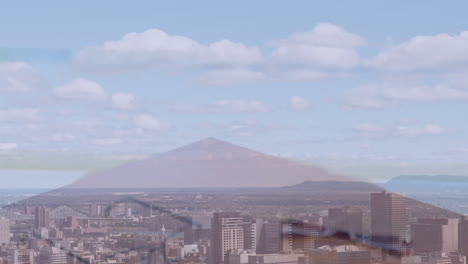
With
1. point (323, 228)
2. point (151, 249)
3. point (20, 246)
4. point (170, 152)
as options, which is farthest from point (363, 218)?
point (20, 246)

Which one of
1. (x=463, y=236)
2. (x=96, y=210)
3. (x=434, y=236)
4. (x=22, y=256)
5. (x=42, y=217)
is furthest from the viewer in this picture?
(x=42, y=217)

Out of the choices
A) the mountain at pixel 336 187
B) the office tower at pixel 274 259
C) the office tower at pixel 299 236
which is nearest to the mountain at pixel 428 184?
the mountain at pixel 336 187

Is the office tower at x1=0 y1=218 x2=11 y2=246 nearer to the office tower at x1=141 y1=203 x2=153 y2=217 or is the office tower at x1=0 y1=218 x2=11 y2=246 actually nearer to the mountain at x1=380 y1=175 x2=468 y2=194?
the office tower at x1=141 y1=203 x2=153 y2=217

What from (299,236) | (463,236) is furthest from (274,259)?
(463,236)

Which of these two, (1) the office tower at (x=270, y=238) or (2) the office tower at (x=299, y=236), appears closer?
(2) the office tower at (x=299, y=236)

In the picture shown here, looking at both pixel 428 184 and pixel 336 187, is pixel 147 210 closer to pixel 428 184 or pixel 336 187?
pixel 336 187

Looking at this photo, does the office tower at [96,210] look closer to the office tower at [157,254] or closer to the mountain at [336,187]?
the office tower at [157,254]
